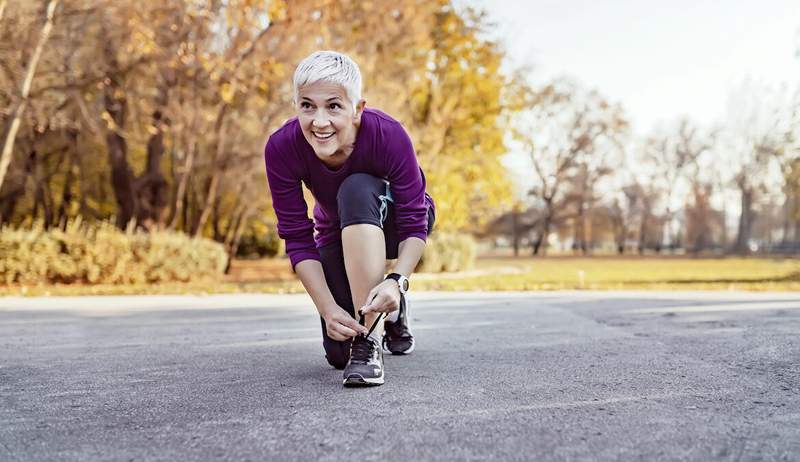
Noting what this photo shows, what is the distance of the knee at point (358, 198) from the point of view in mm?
2963

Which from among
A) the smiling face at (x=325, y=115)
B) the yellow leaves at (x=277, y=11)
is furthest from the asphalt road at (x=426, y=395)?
the yellow leaves at (x=277, y=11)

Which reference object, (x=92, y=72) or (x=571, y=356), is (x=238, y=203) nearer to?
(x=92, y=72)

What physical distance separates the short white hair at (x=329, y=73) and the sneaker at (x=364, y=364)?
0.98 m

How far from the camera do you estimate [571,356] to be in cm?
358

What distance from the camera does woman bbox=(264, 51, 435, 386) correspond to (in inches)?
112

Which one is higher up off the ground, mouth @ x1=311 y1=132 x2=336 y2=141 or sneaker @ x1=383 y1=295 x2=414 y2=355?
mouth @ x1=311 y1=132 x2=336 y2=141

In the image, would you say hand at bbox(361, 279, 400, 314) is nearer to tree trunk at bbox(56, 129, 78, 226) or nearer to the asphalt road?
the asphalt road

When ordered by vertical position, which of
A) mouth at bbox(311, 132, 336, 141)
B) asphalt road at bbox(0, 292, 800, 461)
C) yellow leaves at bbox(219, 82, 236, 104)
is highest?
yellow leaves at bbox(219, 82, 236, 104)

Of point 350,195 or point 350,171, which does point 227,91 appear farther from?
point 350,195

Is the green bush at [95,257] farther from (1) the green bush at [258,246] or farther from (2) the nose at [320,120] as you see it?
(1) the green bush at [258,246]

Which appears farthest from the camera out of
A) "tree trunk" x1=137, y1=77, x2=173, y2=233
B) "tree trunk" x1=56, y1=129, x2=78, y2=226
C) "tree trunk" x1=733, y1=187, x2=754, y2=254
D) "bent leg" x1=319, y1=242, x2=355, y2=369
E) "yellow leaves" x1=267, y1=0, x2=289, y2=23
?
"tree trunk" x1=733, y1=187, x2=754, y2=254

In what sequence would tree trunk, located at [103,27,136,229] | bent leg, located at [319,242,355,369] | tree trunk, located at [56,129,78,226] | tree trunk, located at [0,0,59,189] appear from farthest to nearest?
tree trunk, located at [56,129,78,226], tree trunk, located at [103,27,136,229], tree trunk, located at [0,0,59,189], bent leg, located at [319,242,355,369]

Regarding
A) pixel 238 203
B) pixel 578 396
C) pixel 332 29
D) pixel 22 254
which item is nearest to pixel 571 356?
pixel 578 396

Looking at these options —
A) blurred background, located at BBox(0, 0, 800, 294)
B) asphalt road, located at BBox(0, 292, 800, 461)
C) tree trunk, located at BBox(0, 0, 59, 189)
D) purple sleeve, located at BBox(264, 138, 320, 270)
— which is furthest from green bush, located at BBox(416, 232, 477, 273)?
purple sleeve, located at BBox(264, 138, 320, 270)
